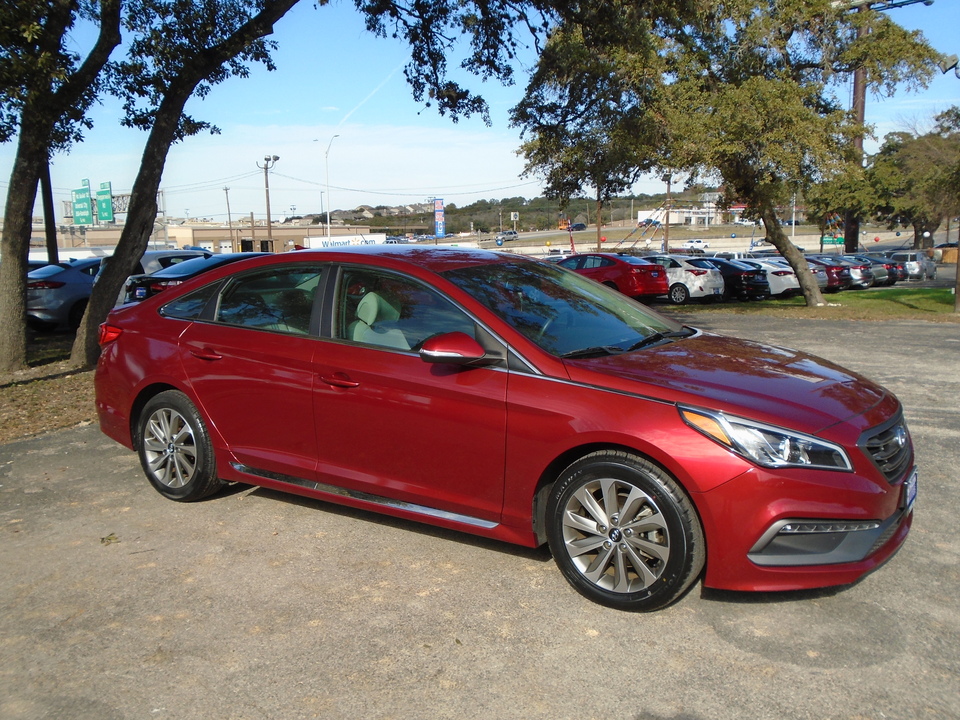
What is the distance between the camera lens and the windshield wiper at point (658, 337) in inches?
178

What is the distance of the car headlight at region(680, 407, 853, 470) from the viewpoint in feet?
11.5

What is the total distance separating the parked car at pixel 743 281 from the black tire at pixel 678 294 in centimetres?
175

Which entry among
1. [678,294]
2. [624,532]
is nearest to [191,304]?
[624,532]

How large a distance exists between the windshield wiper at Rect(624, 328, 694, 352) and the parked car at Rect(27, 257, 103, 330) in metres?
12.8

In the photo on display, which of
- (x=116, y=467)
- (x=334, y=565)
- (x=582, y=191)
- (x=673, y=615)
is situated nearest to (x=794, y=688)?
(x=673, y=615)

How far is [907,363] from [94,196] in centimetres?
6243

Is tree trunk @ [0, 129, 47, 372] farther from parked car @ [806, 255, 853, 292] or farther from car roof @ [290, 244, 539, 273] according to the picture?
parked car @ [806, 255, 853, 292]

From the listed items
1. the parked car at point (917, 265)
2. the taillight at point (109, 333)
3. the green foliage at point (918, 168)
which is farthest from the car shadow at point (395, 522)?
the parked car at point (917, 265)

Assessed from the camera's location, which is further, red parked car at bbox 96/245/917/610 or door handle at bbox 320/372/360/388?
door handle at bbox 320/372/360/388

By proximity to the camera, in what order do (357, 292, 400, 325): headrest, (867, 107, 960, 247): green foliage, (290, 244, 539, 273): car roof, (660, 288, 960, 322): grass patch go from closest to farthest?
(357, 292, 400, 325): headrest, (290, 244, 539, 273): car roof, (660, 288, 960, 322): grass patch, (867, 107, 960, 247): green foliage

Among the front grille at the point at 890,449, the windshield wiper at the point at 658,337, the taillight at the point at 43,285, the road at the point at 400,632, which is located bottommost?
the road at the point at 400,632

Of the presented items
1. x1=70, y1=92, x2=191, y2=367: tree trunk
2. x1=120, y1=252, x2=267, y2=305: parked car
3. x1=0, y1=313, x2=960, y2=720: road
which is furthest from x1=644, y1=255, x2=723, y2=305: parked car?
x1=0, y1=313, x2=960, y2=720: road

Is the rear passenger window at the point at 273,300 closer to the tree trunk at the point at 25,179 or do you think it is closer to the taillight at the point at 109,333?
the taillight at the point at 109,333

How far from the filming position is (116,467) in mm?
6324
